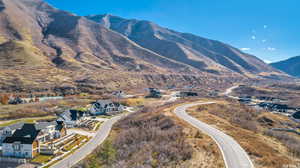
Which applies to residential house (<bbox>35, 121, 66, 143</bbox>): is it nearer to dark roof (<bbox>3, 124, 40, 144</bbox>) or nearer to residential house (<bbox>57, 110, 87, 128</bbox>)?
dark roof (<bbox>3, 124, 40, 144</bbox>)

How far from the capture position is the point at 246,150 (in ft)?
95.0

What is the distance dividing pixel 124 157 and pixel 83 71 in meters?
154

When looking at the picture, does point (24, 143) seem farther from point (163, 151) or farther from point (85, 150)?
point (163, 151)

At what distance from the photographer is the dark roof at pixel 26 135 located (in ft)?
133

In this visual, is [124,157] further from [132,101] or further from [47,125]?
[132,101]

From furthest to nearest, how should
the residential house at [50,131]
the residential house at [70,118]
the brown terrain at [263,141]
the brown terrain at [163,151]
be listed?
the residential house at [70,118]
the residential house at [50,131]
the brown terrain at [163,151]
the brown terrain at [263,141]

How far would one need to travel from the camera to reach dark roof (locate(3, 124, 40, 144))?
40.6 metres

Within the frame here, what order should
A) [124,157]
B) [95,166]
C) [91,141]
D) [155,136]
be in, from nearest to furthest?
1. [95,166]
2. [124,157]
3. [155,136]
4. [91,141]

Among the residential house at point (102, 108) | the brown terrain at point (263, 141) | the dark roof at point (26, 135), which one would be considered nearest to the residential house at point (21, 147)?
the dark roof at point (26, 135)

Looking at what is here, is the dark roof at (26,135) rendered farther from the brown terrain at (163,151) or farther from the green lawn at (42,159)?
the brown terrain at (163,151)

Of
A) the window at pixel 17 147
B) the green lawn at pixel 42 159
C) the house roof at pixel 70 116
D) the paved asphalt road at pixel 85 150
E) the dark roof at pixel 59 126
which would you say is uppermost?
the house roof at pixel 70 116

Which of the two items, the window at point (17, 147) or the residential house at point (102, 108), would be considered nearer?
the window at point (17, 147)

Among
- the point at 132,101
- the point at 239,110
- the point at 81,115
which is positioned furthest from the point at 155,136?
the point at 132,101

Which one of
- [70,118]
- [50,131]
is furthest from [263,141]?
[70,118]
